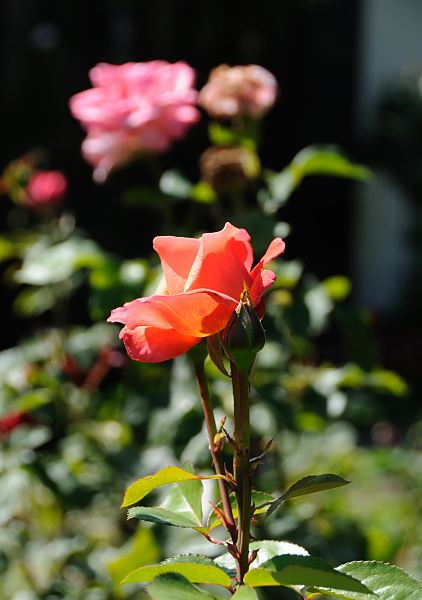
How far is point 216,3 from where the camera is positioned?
6.02 meters

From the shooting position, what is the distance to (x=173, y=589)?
1.69ft

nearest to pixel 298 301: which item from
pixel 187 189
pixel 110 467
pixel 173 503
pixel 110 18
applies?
pixel 187 189

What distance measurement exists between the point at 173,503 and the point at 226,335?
0.18 meters

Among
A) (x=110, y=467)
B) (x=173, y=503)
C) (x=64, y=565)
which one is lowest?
(x=64, y=565)

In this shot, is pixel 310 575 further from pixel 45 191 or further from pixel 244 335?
pixel 45 191

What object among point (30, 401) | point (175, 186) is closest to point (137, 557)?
point (30, 401)

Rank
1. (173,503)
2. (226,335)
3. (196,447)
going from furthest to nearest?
(196,447) < (173,503) < (226,335)

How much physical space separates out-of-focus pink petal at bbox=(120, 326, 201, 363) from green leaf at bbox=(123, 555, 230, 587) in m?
0.12

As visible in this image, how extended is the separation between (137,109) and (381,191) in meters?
6.19

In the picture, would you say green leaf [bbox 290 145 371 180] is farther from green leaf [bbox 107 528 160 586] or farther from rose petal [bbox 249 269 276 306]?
rose petal [bbox 249 269 276 306]

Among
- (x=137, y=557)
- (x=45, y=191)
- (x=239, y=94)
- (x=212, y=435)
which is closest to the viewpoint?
(x=212, y=435)

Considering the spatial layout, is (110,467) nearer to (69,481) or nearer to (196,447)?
(69,481)

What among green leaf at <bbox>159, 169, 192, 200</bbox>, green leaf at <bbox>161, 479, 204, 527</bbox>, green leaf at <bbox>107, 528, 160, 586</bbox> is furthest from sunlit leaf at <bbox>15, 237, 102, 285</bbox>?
green leaf at <bbox>161, 479, 204, 527</bbox>

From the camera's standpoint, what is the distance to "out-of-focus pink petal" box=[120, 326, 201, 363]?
1.89 ft
